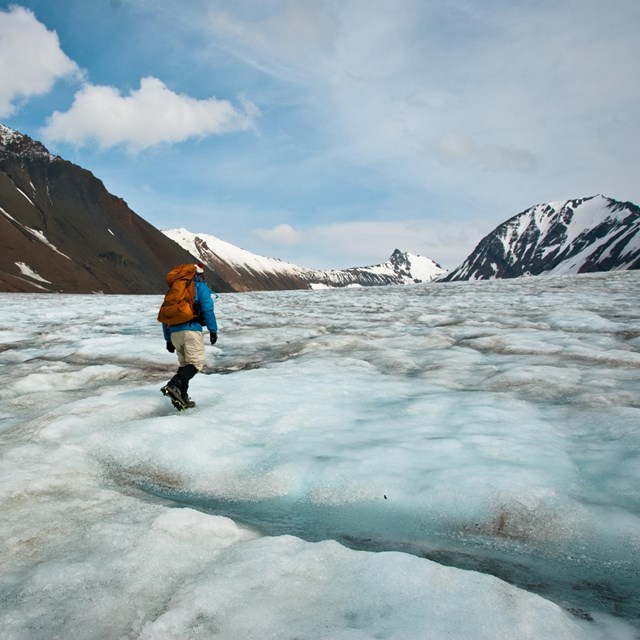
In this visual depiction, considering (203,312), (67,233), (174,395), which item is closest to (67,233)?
(67,233)

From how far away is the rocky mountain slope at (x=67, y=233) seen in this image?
95.0 meters

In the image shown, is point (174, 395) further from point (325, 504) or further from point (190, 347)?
point (325, 504)

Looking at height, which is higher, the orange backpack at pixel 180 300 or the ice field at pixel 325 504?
the orange backpack at pixel 180 300

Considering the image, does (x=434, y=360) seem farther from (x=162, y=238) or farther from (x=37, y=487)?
(x=162, y=238)

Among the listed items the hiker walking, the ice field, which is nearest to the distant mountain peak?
the ice field

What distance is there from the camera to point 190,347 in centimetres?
637

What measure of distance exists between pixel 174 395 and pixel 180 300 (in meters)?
1.27

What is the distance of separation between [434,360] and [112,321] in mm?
11451

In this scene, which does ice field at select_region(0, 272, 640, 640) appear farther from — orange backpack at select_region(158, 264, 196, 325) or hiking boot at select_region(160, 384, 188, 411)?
orange backpack at select_region(158, 264, 196, 325)

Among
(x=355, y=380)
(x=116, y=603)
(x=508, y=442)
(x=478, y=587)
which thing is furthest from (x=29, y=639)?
(x=355, y=380)

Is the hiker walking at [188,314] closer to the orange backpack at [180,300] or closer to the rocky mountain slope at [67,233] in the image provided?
the orange backpack at [180,300]

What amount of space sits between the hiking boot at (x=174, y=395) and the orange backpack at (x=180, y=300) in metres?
0.94

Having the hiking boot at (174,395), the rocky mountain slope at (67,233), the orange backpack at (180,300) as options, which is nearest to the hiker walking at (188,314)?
the orange backpack at (180,300)

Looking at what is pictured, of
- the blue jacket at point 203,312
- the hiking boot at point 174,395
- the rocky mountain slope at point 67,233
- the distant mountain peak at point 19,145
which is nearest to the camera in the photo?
the hiking boot at point 174,395
